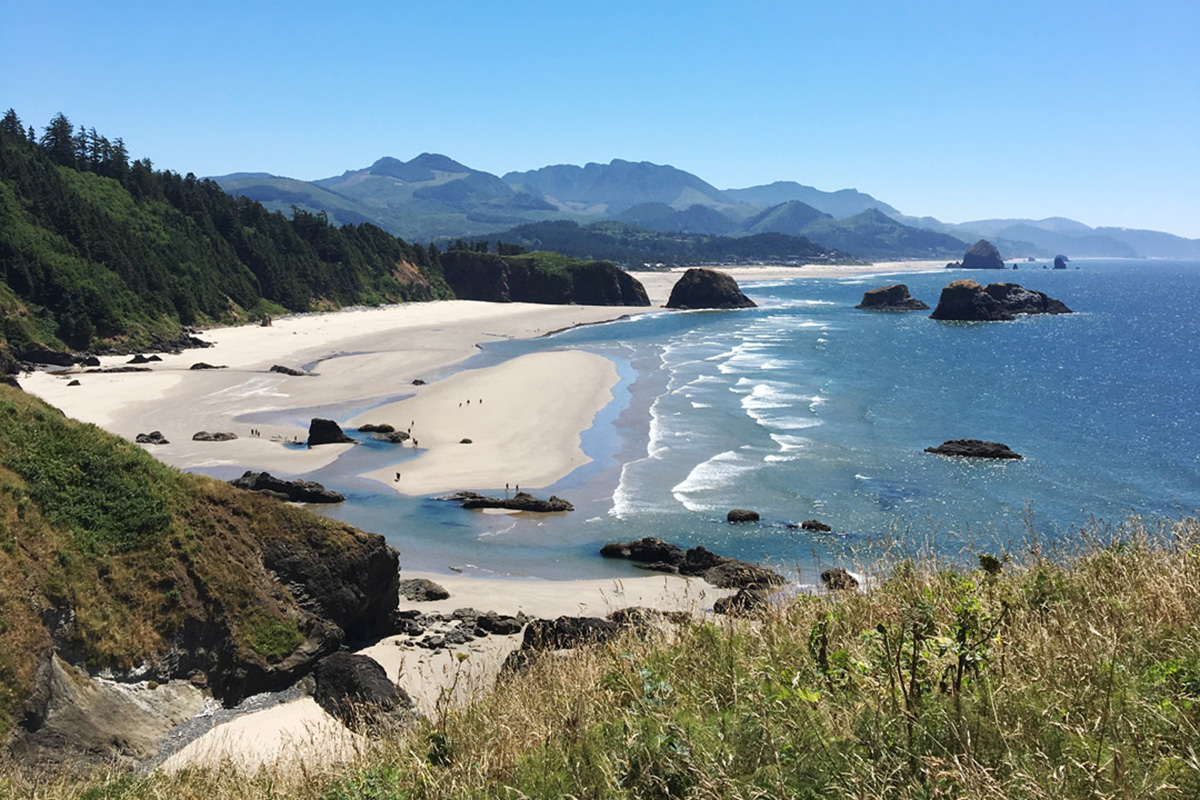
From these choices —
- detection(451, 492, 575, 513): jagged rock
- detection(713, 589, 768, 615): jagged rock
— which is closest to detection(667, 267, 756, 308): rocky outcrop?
detection(451, 492, 575, 513): jagged rock

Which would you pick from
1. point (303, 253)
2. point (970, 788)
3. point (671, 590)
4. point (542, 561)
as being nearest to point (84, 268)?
point (303, 253)

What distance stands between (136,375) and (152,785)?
57.5m

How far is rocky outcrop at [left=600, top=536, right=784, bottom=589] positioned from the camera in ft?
78.4

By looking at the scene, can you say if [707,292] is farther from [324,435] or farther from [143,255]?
[324,435]

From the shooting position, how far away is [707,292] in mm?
132875

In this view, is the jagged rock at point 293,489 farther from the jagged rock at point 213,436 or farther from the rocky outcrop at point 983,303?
the rocky outcrop at point 983,303

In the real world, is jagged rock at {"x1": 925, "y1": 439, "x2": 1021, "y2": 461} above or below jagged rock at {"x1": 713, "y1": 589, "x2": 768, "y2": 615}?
below

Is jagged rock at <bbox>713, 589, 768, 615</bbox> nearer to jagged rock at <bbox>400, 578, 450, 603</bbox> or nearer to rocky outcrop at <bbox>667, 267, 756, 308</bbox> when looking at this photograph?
jagged rock at <bbox>400, 578, 450, 603</bbox>

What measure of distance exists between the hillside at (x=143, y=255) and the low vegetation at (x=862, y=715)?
6569 cm

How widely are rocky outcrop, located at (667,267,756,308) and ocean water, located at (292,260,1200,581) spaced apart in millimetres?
48074

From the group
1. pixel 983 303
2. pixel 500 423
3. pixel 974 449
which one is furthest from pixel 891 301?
pixel 500 423

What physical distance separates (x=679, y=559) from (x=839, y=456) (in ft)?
52.4

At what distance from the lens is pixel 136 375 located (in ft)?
187

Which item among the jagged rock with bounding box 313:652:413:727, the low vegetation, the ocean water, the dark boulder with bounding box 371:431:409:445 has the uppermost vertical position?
the low vegetation
